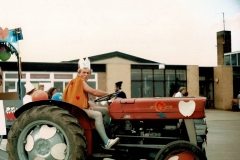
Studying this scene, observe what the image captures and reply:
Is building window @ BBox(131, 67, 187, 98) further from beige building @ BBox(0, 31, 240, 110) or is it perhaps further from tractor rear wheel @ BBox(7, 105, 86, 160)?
tractor rear wheel @ BBox(7, 105, 86, 160)

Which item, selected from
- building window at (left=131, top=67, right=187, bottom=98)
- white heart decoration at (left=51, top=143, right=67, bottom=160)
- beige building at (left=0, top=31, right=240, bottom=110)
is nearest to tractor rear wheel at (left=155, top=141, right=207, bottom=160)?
white heart decoration at (left=51, top=143, right=67, bottom=160)

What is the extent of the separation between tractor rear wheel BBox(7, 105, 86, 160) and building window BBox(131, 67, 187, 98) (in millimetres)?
23429

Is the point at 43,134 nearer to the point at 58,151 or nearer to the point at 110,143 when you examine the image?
the point at 58,151

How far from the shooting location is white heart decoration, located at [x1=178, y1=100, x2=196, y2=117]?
4223mm

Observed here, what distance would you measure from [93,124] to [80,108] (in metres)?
0.34

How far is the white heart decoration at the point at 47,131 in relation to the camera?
13.3ft

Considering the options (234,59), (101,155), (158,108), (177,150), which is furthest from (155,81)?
(177,150)

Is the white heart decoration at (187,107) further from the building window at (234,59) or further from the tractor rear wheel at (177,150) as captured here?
the building window at (234,59)

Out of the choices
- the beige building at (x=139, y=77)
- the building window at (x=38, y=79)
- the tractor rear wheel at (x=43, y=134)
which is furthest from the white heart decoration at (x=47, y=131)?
the beige building at (x=139, y=77)

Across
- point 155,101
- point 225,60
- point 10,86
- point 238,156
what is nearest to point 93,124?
point 155,101

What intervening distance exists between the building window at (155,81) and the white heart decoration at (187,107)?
2318 centimetres

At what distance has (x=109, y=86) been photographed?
26.4 m

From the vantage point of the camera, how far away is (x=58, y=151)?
13.1ft

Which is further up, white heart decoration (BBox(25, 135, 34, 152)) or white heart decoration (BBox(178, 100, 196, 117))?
white heart decoration (BBox(178, 100, 196, 117))
